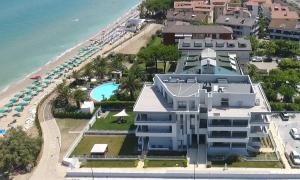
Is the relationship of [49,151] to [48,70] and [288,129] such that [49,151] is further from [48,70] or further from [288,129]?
[48,70]

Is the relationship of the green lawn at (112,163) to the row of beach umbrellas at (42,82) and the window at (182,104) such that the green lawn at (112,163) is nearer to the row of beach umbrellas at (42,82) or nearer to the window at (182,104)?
the window at (182,104)

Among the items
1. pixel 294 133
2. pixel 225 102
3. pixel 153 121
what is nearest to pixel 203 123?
pixel 225 102

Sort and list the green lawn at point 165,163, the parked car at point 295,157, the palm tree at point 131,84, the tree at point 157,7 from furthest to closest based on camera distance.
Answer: the tree at point 157,7, the palm tree at point 131,84, the green lawn at point 165,163, the parked car at point 295,157

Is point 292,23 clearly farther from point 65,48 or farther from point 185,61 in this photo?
point 65,48

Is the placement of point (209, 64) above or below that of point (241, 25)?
below

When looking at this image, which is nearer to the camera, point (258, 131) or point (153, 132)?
point (258, 131)

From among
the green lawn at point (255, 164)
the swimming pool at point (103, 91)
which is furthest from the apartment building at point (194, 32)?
the green lawn at point (255, 164)
